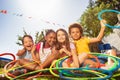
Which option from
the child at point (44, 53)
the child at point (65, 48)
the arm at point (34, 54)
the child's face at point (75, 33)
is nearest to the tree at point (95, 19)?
the child's face at point (75, 33)

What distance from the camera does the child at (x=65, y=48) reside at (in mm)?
6088

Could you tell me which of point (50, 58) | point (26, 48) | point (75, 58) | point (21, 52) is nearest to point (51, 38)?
point (50, 58)

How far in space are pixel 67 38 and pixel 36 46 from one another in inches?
31.5

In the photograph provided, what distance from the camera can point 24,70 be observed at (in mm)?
6699

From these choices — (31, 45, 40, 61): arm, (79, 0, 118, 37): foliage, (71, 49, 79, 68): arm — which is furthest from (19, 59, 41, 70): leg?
(79, 0, 118, 37): foliage

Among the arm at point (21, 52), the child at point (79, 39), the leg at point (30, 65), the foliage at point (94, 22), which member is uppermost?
the foliage at point (94, 22)

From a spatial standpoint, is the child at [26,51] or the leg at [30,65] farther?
the child at [26,51]

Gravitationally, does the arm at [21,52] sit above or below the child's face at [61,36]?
below

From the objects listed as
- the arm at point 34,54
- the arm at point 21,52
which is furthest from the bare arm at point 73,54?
the arm at point 21,52

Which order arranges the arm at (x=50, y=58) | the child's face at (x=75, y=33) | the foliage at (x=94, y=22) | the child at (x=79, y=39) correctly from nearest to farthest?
the child at (x=79, y=39) → the child's face at (x=75, y=33) → the arm at (x=50, y=58) → the foliage at (x=94, y=22)

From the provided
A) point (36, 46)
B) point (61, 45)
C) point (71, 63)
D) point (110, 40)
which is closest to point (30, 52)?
point (36, 46)

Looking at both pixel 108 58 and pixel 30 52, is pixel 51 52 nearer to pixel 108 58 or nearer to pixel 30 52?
pixel 30 52

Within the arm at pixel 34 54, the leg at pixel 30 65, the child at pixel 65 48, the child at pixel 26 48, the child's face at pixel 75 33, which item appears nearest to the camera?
the child at pixel 65 48

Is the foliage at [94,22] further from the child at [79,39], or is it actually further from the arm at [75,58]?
the arm at [75,58]
